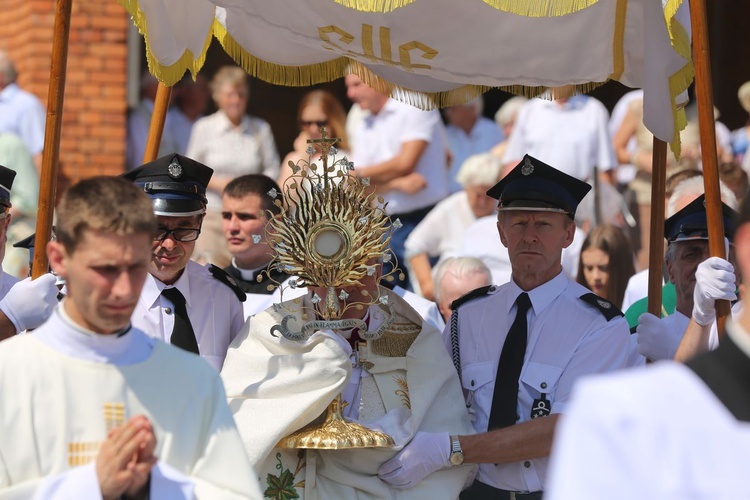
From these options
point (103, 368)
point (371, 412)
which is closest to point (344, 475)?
point (371, 412)

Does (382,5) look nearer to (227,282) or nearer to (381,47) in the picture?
(381,47)

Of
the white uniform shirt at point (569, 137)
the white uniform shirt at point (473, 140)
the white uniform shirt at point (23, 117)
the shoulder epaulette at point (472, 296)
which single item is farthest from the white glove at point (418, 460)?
the white uniform shirt at point (473, 140)

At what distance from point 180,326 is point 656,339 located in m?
1.84

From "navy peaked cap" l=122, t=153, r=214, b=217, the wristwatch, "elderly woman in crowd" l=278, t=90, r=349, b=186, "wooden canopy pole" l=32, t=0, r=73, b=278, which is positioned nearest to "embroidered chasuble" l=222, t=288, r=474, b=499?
the wristwatch

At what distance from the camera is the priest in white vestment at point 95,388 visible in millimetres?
3324

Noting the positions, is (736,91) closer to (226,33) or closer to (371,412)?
(226,33)

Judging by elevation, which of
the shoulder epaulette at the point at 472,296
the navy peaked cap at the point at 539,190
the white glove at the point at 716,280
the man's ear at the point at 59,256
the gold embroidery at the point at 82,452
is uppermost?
the navy peaked cap at the point at 539,190

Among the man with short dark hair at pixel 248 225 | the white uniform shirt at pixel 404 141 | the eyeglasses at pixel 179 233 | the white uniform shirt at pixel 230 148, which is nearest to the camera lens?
the eyeglasses at pixel 179 233

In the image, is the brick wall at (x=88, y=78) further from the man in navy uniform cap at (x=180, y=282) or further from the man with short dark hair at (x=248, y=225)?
the man in navy uniform cap at (x=180, y=282)

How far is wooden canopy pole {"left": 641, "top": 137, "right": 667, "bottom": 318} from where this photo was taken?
6004 millimetres

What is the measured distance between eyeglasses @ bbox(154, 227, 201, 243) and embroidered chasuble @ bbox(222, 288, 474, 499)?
17.7 inches

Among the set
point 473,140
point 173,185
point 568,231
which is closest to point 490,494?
point 568,231

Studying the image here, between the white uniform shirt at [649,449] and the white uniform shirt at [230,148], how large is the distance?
299 inches

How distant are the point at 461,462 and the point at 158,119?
7.06 ft
